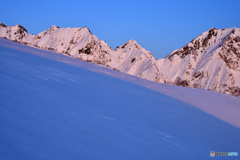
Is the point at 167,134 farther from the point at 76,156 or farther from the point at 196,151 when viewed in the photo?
the point at 76,156

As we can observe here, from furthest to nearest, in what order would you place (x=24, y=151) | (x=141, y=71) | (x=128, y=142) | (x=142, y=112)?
1. (x=141, y=71)
2. (x=142, y=112)
3. (x=128, y=142)
4. (x=24, y=151)

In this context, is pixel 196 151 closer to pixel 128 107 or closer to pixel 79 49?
pixel 128 107

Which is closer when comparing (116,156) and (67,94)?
(116,156)

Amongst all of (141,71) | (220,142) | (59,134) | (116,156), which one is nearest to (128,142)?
(116,156)

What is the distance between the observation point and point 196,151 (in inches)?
161

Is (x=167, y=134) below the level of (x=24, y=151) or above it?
above

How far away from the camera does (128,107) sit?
561 centimetres

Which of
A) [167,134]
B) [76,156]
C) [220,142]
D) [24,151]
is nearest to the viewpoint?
[24,151]

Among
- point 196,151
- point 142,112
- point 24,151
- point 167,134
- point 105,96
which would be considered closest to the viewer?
point 24,151

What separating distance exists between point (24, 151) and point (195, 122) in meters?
4.40

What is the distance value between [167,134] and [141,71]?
17382 cm

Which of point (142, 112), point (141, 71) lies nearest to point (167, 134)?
point (142, 112)

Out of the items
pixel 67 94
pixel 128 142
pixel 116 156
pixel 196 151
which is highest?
pixel 67 94

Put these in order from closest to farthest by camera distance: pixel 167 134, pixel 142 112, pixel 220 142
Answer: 1. pixel 167 134
2. pixel 220 142
3. pixel 142 112
